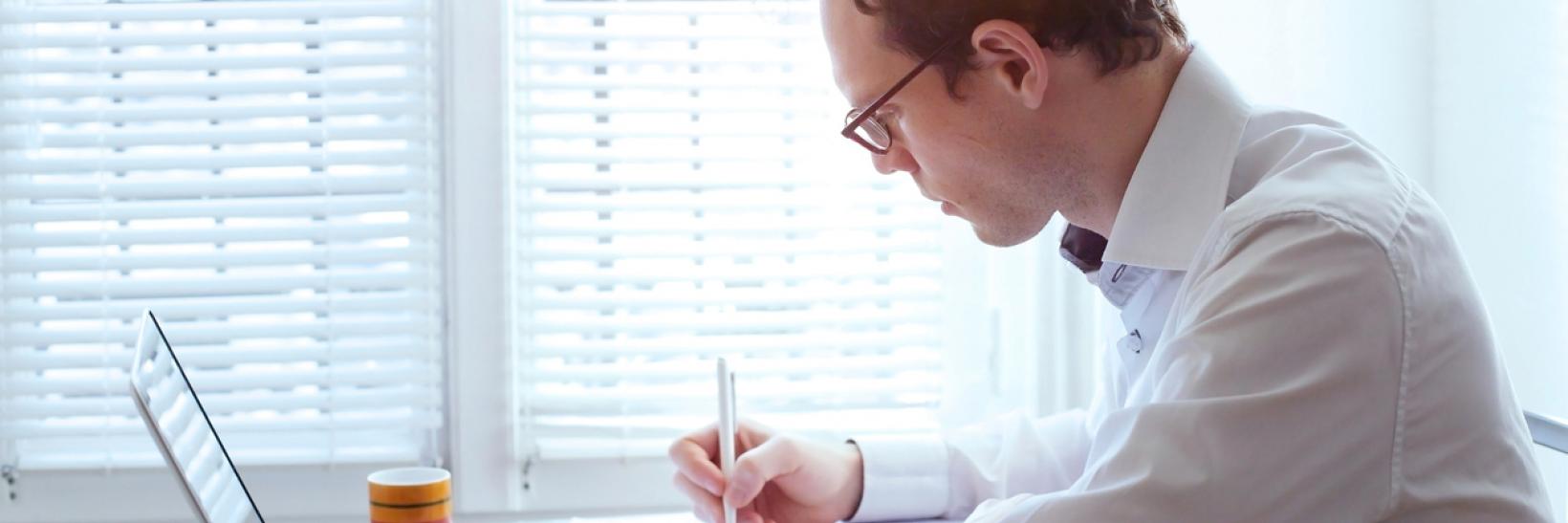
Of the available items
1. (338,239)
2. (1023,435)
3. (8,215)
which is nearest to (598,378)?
(338,239)

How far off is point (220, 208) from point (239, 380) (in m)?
0.24

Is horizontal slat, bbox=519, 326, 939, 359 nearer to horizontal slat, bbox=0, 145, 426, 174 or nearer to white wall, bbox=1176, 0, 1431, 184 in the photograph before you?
horizontal slat, bbox=0, 145, 426, 174

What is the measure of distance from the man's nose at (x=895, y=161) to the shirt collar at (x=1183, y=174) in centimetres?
22

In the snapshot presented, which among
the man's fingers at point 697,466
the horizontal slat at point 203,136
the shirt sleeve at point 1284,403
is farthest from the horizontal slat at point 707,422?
the shirt sleeve at point 1284,403

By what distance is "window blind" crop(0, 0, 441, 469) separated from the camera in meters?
1.80

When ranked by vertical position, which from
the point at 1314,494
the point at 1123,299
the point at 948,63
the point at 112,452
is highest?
the point at 948,63

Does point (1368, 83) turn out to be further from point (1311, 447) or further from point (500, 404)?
point (500, 404)

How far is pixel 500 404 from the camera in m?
1.86

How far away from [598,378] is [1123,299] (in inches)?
33.4

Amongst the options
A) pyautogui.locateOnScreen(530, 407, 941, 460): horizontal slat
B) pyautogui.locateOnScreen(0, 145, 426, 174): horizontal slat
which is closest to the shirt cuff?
pyautogui.locateOnScreen(530, 407, 941, 460): horizontal slat

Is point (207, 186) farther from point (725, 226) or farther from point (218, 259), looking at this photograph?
point (725, 226)

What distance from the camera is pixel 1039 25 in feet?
3.49

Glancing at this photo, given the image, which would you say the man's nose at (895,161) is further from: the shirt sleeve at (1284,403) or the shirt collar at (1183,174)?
the shirt sleeve at (1284,403)

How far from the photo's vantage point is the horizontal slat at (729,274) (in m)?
1.84
